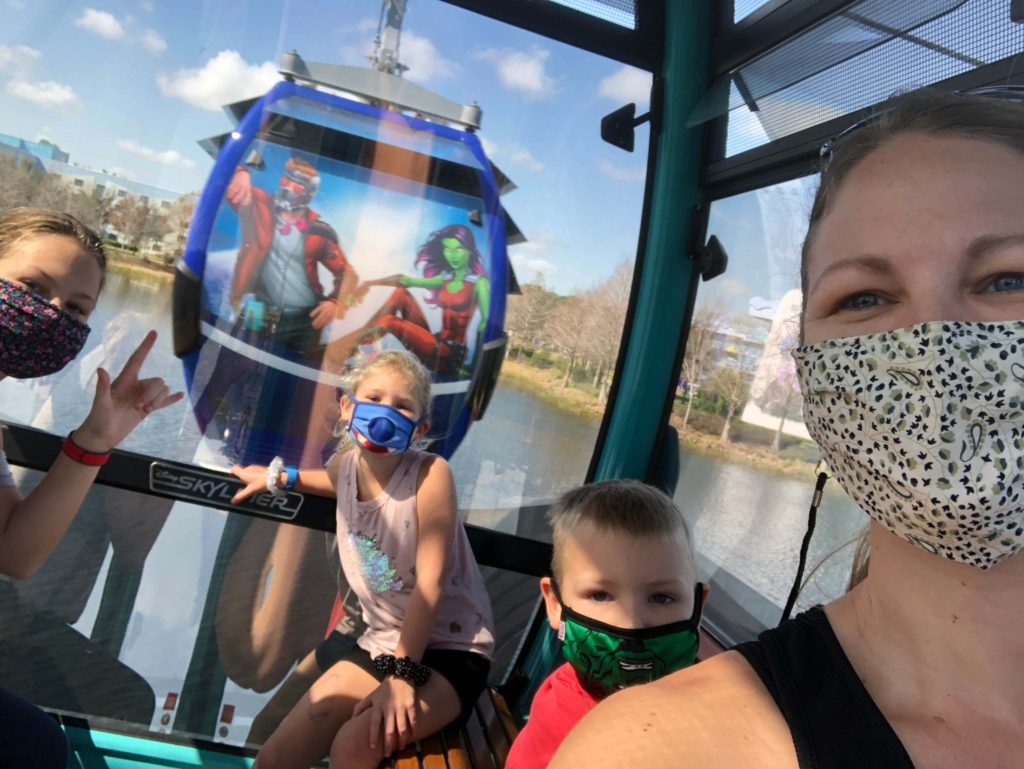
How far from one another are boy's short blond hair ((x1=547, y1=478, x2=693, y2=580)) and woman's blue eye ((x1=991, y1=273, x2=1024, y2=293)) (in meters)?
1.11

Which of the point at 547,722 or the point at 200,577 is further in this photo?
the point at 200,577

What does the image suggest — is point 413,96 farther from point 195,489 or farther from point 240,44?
point 195,489

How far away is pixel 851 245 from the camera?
3.10 feet

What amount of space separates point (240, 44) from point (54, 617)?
2261 mm

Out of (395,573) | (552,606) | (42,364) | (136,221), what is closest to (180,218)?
(136,221)

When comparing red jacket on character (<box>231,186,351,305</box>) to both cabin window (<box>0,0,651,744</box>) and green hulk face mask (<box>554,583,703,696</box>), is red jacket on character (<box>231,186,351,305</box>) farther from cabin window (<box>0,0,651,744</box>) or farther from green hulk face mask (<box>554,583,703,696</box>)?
green hulk face mask (<box>554,583,703,696</box>)

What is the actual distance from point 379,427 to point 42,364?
94 centimetres

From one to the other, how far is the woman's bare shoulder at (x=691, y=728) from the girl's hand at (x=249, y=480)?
A: 201 cm

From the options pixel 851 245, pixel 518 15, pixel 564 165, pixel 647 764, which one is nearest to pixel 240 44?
pixel 518 15

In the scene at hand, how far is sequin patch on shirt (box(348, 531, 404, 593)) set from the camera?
2396 mm

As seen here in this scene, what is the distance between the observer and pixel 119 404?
80.1 inches

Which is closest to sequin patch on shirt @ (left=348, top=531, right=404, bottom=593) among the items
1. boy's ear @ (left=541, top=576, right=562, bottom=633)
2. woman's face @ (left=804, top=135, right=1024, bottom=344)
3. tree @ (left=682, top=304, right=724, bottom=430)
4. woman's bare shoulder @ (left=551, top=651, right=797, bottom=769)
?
boy's ear @ (left=541, top=576, right=562, bottom=633)

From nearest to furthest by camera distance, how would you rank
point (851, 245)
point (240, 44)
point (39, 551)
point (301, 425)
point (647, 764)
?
point (647, 764) < point (851, 245) < point (39, 551) < point (240, 44) < point (301, 425)

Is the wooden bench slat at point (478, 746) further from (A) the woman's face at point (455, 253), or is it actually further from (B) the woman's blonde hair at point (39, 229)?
(B) the woman's blonde hair at point (39, 229)
